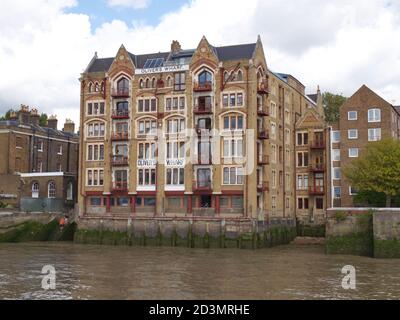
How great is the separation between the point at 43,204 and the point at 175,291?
4315 centimetres

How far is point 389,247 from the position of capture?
46375 mm

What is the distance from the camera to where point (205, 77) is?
6359cm

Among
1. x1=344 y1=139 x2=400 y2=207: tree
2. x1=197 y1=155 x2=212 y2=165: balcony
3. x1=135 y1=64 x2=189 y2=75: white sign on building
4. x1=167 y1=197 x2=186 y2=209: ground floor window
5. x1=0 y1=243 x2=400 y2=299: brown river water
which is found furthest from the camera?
x1=135 y1=64 x2=189 y2=75: white sign on building

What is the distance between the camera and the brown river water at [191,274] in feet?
96.8

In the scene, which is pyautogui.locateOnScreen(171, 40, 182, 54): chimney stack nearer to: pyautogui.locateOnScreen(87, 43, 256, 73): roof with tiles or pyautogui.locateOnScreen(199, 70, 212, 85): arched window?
pyautogui.locateOnScreen(87, 43, 256, 73): roof with tiles

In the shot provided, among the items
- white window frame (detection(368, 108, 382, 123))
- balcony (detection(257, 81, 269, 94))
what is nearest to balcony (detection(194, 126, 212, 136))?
balcony (detection(257, 81, 269, 94))

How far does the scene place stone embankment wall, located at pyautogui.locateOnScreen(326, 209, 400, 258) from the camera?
46.5 meters

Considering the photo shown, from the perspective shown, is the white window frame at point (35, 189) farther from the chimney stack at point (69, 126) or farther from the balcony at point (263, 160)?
the balcony at point (263, 160)

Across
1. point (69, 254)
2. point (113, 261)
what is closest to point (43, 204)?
point (69, 254)

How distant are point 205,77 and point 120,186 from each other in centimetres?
1604

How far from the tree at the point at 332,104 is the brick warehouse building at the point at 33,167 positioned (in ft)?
138

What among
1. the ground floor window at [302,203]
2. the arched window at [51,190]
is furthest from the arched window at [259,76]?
the arched window at [51,190]

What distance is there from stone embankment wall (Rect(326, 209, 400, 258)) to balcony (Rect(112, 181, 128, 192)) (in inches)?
995
